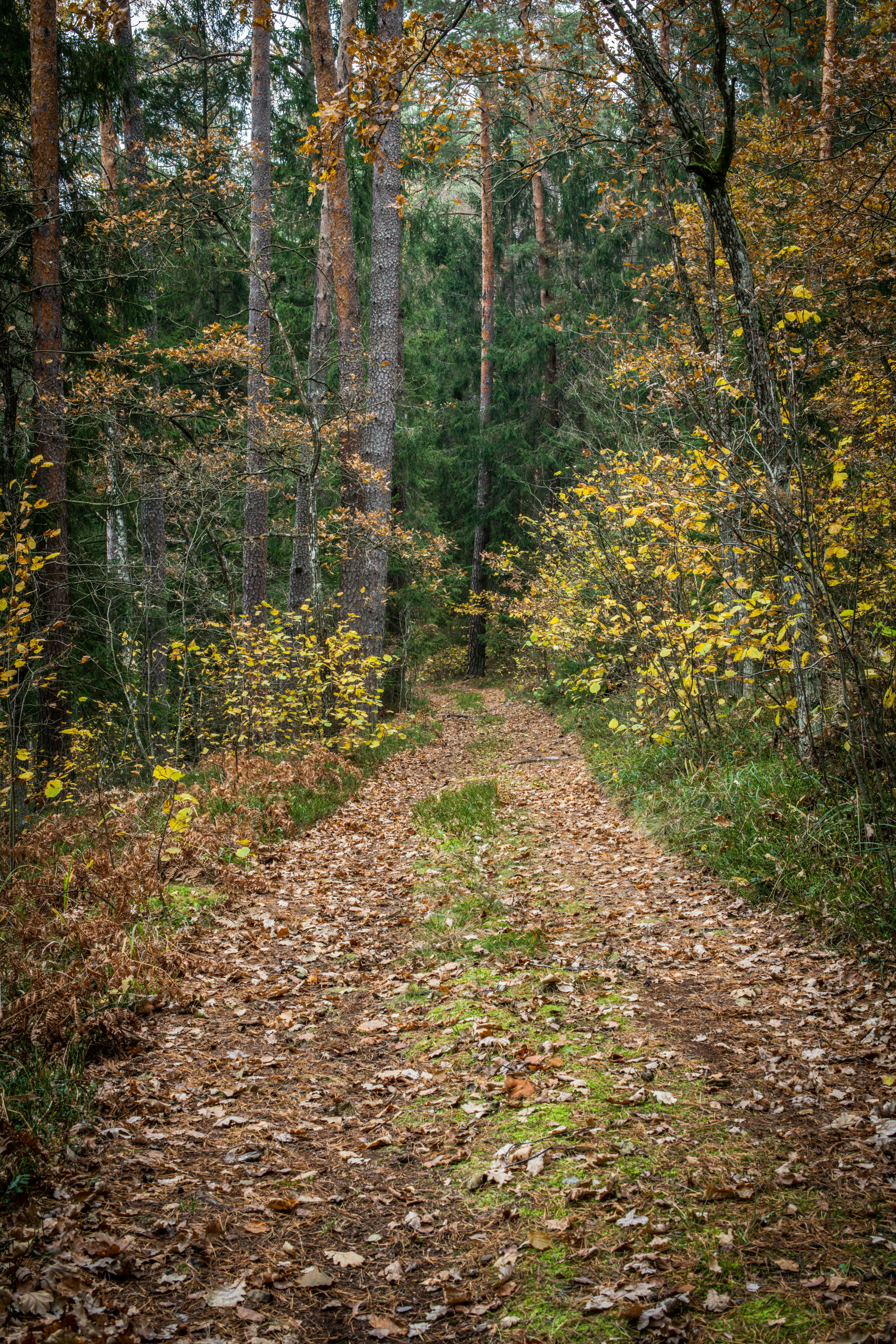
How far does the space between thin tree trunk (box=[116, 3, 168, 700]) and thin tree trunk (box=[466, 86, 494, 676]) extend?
467 inches

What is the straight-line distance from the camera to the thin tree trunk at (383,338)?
1177 centimetres

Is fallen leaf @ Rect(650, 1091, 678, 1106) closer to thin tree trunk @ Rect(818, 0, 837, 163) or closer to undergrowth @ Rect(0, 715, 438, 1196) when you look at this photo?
undergrowth @ Rect(0, 715, 438, 1196)

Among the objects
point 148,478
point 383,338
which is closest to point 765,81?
point 383,338

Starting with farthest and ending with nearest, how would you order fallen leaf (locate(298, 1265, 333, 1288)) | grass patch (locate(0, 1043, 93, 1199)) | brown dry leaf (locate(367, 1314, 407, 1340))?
1. grass patch (locate(0, 1043, 93, 1199))
2. fallen leaf (locate(298, 1265, 333, 1288))
3. brown dry leaf (locate(367, 1314, 407, 1340))

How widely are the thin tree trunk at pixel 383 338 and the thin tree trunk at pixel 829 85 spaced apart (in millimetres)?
6060

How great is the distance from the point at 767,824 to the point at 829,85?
715cm

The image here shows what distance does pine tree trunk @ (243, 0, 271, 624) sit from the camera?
11219 millimetres

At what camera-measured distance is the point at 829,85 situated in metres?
7.10

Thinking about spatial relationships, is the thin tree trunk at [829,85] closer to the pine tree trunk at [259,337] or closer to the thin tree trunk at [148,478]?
the pine tree trunk at [259,337]

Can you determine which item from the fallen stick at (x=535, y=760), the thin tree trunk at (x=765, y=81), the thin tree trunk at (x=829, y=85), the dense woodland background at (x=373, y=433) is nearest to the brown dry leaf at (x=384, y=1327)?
the dense woodland background at (x=373, y=433)

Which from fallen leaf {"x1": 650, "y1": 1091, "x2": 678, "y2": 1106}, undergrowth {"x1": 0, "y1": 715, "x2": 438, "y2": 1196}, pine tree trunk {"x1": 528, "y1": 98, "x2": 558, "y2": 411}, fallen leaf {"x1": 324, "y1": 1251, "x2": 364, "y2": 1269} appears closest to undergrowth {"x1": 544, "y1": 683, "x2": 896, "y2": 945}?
fallen leaf {"x1": 650, "y1": 1091, "x2": 678, "y2": 1106}

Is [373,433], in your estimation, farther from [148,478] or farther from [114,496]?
[114,496]

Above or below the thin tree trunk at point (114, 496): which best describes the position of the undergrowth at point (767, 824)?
below

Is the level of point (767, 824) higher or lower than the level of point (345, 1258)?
higher
